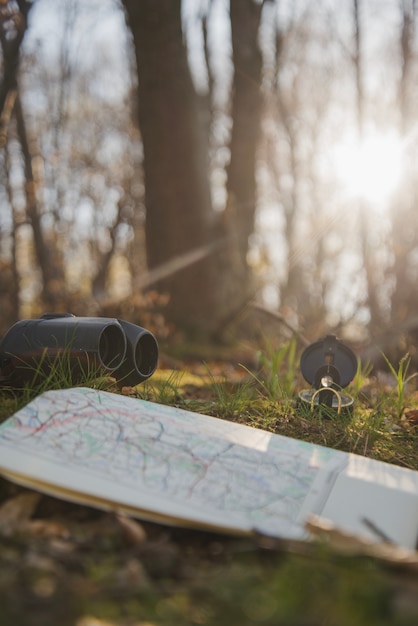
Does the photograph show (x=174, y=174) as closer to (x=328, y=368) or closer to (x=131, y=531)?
(x=328, y=368)

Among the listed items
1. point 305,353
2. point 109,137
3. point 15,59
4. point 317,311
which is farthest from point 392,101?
point 305,353

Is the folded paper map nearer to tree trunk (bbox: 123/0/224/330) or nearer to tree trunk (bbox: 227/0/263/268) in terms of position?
tree trunk (bbox: 123/0/224/330)

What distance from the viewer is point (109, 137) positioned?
17.8 m

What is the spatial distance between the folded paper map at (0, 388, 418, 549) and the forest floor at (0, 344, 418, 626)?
0.27ft

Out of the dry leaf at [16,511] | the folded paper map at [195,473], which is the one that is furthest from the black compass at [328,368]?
the dry leaf at [16,511]

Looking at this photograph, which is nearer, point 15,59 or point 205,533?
point 205,533

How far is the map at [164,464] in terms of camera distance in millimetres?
1629

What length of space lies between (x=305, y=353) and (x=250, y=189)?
5704mm

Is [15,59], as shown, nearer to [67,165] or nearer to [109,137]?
[67,165]

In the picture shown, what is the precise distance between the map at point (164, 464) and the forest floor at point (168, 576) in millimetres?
83

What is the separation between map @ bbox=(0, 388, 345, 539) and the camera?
1.63 metres

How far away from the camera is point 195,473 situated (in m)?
1.78

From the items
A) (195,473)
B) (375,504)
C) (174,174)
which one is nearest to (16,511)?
(195,473)

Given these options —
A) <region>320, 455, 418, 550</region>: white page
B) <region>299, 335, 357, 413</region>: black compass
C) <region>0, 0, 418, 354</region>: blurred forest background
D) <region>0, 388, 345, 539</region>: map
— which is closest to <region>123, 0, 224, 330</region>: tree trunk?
<region>0, 0, 418, 354</region>: blurred forest background
